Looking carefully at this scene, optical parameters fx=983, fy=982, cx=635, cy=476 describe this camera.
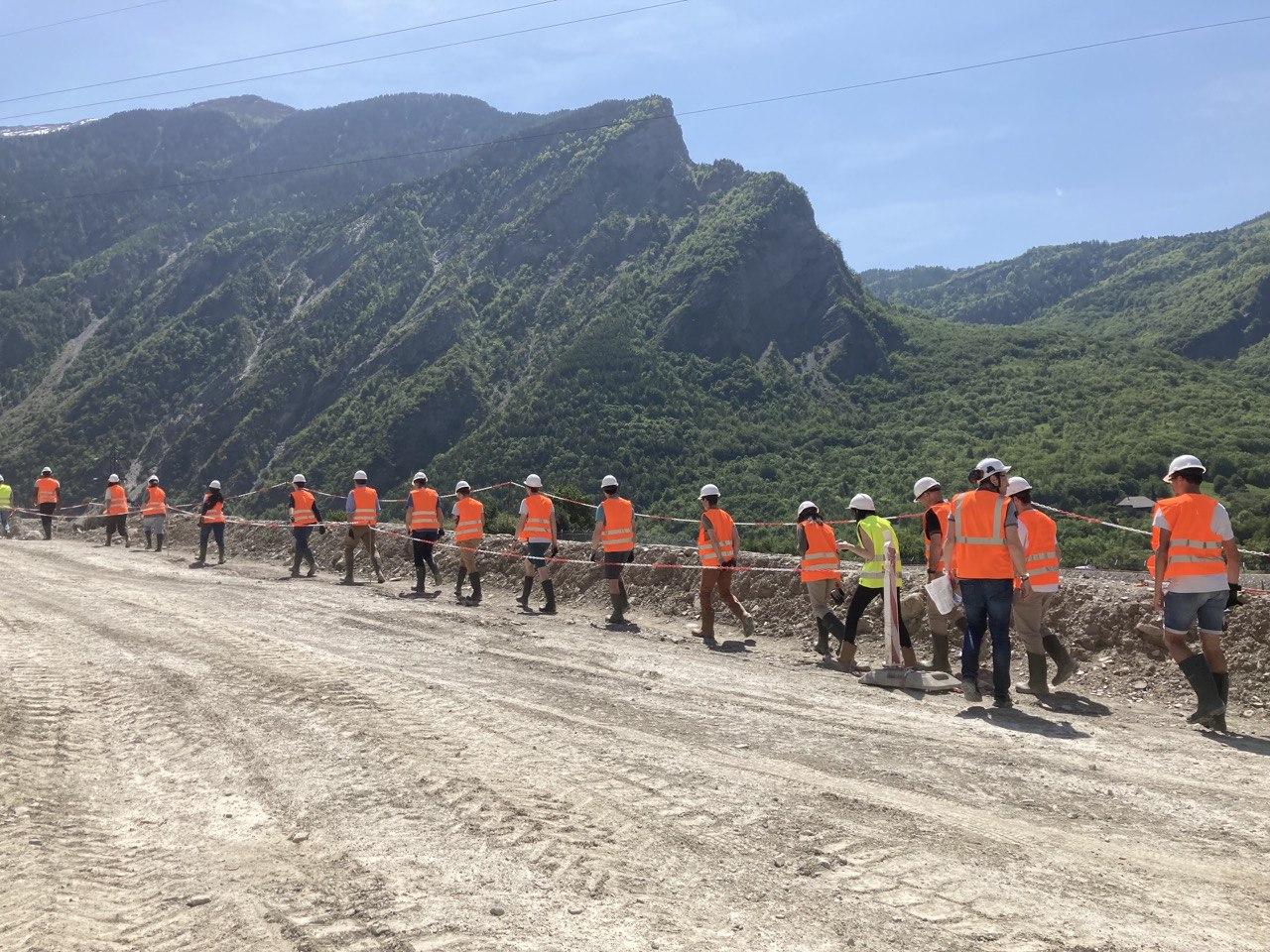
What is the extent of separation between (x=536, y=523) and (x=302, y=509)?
5898mm

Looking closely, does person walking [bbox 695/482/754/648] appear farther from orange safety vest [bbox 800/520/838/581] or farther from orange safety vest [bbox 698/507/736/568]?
orange safety vest [bbox 800/520/838/581]

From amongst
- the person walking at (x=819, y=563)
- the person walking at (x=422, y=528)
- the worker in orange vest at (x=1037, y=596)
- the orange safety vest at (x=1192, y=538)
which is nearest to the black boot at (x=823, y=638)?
the person walking at (x=819, y=563)

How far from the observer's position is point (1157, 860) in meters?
4.47

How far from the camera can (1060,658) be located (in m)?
9.00

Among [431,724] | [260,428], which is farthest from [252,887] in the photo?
[260,428]

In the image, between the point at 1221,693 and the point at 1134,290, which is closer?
the point at 1221,693

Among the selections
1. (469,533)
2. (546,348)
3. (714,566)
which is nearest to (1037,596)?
(714,566)

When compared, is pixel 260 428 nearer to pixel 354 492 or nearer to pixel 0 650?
pixel 354 492

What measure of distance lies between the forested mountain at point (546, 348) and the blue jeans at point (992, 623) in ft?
86.9

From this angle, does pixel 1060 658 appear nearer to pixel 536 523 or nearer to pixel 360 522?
pixel 536 523

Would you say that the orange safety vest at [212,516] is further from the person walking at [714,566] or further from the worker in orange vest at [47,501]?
the person walking at [714,566]

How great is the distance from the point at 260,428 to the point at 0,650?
98.8 meters

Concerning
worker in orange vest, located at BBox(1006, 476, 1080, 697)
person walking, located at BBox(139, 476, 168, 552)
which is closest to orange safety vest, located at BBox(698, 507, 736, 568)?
worker in orange vest, located at BBox(1006, 476, 1080, 697)

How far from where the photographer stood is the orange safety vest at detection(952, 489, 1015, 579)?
806 centimetres
